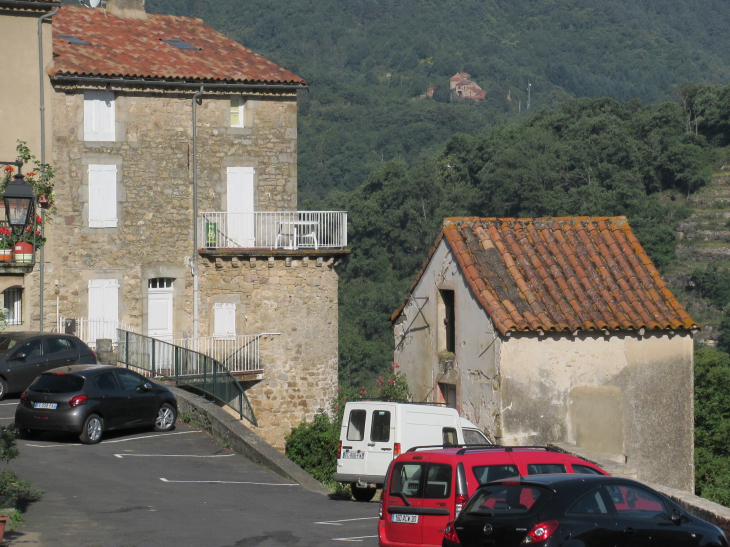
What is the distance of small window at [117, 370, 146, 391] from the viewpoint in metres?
19.2

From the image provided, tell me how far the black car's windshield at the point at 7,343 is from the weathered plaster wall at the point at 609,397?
10003 millimetres

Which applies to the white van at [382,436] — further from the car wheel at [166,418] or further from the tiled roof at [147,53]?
the tiled roof at [147,53]

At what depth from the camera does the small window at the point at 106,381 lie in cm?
1870

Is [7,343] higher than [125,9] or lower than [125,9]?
lower

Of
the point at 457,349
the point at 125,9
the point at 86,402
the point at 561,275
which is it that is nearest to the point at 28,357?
the point at 86,402

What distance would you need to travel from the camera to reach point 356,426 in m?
17.2

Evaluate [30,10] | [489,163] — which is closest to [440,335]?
[30,10]

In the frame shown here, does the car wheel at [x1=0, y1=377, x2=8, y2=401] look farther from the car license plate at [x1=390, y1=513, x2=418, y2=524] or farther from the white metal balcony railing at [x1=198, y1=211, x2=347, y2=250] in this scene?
the car license plate at [x1=390, y1=513, x2=418, y2=524]

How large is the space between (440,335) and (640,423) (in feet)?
14.8

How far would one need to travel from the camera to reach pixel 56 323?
31297 millimetres

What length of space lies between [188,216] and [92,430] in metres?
15.4

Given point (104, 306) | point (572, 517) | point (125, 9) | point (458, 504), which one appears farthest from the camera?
point (125, 9)

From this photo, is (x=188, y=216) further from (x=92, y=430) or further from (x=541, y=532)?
(x=541, y=532)

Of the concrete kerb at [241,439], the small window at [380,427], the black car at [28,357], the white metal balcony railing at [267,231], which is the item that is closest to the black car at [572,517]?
the small window at [380,427]
